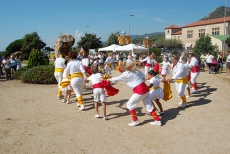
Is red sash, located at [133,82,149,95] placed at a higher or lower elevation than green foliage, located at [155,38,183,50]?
lower

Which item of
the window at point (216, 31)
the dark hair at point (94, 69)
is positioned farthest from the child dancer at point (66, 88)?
the window at point (216, 31)

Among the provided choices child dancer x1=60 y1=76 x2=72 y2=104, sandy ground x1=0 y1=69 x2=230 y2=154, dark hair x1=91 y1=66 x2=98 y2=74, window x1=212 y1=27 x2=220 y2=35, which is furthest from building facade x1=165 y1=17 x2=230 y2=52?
dark hair x1=91 y1=66 x2=98 y2=74

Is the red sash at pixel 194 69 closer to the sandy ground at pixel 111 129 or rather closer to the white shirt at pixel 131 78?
the sandy ground at pixel 111 129

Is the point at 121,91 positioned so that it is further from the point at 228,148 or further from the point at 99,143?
the point at 228,148

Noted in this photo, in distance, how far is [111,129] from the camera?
5922 mm

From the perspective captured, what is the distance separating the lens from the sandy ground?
4.87 metres

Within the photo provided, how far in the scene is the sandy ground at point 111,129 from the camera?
4867 millimetres

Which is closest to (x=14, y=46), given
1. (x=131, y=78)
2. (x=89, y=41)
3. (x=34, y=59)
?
(x=89, y=41)

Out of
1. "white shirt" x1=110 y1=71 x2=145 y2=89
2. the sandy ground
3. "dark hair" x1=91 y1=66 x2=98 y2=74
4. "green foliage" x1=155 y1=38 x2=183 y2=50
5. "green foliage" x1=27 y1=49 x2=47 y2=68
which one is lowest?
the sandy ground

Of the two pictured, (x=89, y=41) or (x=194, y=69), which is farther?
(x=89, y=41)

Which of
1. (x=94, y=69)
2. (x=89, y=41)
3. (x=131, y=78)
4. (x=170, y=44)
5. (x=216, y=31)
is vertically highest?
(x=216, y=31)

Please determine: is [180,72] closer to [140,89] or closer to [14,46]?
[140,89]

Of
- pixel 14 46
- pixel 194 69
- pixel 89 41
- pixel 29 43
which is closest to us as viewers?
pixel 194 69

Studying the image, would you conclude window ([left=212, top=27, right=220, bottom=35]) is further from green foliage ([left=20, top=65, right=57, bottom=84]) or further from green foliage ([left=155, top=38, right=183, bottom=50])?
green foliage ([left=20, top=65, right=57, bottom=84])
